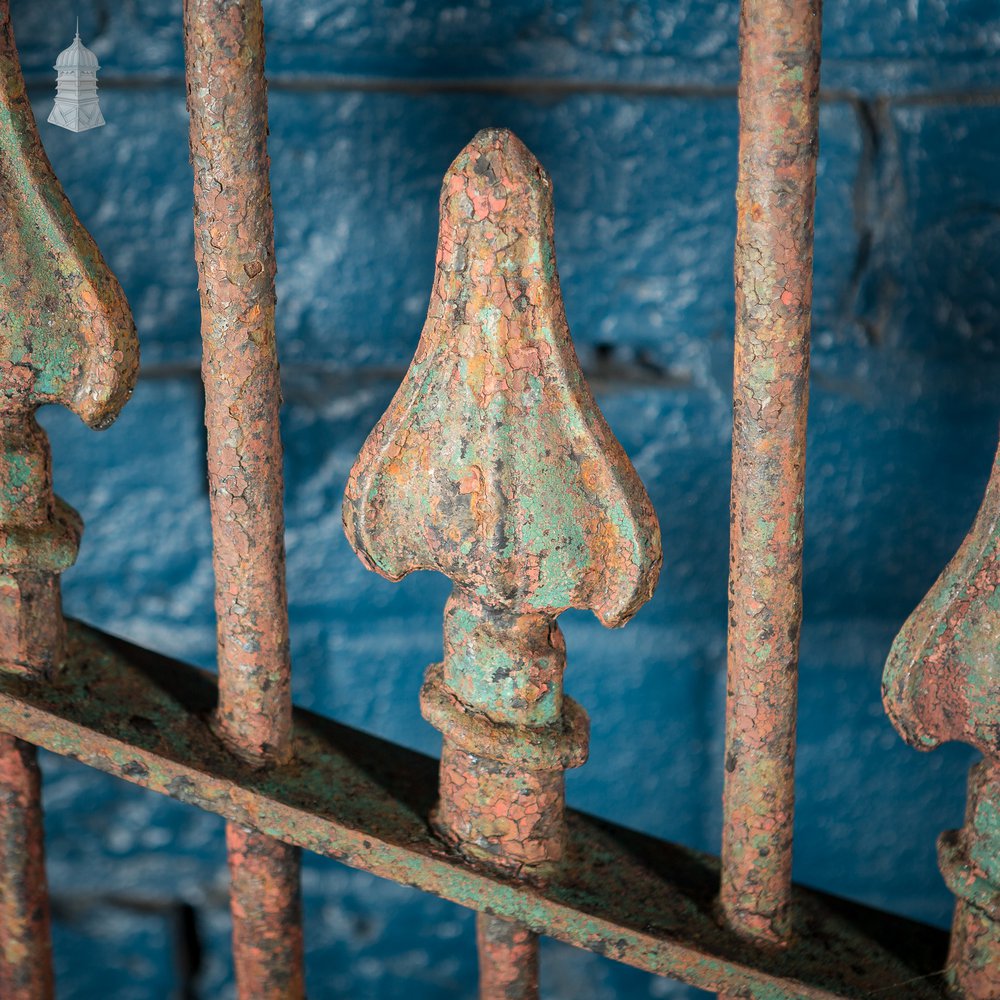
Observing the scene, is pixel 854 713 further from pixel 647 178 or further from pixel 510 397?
pixel 510 397

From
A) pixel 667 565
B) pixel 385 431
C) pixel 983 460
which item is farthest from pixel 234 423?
pixel 983 460

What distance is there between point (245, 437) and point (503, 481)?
16cm

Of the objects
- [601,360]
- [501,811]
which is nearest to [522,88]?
[601,360]

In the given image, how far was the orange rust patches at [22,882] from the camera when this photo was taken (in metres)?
0.84

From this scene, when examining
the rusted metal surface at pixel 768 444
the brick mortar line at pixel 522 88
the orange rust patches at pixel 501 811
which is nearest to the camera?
the rusted metal surface at pixel 768 444

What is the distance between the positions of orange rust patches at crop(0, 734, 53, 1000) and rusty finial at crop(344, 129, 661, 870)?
1.03 feet

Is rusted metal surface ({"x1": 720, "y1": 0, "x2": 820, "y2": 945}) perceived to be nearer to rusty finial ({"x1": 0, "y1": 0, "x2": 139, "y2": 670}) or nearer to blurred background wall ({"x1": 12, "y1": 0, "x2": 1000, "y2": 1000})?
rusty finial ({"x1": 0, "y1": 0, "x2": 139, "y2": 670})

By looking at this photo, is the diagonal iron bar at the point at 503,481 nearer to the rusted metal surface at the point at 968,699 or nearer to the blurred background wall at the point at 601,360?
the rusted metal surface at the point at 968,699

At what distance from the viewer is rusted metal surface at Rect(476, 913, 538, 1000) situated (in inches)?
31.2

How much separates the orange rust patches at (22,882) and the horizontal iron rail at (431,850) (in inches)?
2.4

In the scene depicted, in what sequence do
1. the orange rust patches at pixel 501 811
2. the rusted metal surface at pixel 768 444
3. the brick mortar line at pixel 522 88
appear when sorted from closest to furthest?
1. the rusted metal surface at pixel 768 444
2. the orange rust patches at pixel 501 811
3. the brick mortar line at pixel 522 88

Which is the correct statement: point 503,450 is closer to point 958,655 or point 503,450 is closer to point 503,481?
point 503,481

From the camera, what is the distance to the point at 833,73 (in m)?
1.08

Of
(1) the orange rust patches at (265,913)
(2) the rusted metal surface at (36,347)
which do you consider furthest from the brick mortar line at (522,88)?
(1) the orange rust patches at (265,913)
